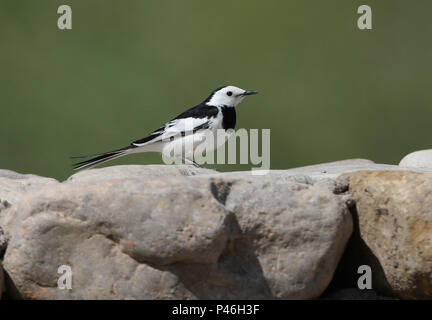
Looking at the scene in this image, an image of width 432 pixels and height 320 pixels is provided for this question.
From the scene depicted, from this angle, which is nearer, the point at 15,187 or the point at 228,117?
the point at 15,187

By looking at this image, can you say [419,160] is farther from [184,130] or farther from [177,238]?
[177,238]

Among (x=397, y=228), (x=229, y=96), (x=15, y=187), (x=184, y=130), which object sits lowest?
(x=397, y=228)

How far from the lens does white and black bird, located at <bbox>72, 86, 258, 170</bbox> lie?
16.6 feet

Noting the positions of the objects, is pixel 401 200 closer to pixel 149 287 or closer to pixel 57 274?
pixel 149 287

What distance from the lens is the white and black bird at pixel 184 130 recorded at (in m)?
5.07

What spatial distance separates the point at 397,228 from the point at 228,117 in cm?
251

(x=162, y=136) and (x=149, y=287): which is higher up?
(x=162, y=136)

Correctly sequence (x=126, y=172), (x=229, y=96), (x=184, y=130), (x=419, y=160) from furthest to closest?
(x=229, y=96) < (x=184, y=130) < (x=419, y=160) < (x=126, y=172)

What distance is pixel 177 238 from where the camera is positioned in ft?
8.80

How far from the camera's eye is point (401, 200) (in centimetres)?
297

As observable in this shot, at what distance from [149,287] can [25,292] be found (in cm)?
56

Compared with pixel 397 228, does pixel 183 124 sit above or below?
above

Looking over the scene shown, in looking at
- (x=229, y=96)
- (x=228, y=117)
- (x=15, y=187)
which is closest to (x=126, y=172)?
(x=15, y=187)
